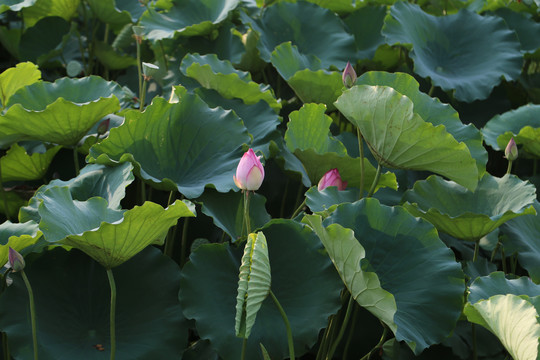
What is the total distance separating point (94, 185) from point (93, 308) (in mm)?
274

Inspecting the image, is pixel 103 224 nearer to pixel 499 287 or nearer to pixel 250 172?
pixel 250 172

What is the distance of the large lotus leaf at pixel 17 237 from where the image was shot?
4.09 feet

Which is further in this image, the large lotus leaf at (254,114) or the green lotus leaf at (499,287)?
the large lotus leaf at (254,114)

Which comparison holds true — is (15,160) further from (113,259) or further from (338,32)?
(338,32)

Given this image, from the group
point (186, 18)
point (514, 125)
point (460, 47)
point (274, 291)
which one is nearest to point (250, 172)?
point (274, 291)

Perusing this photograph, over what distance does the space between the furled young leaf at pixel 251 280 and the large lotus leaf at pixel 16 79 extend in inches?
40.4

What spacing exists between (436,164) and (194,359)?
0.67 metres

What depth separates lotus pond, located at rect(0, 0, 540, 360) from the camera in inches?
49.1

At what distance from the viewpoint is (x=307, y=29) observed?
2.42 meters

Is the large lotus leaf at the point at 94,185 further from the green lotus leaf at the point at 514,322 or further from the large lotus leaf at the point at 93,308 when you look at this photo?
the green lotus leaf at the point at 514,322

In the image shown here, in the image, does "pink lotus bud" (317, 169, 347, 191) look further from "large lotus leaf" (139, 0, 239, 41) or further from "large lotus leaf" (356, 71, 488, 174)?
"large lotus leaf" (139, 0, 239, 41)

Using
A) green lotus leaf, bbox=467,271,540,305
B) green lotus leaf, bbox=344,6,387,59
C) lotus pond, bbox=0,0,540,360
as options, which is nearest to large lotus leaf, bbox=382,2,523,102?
lotus pond, bbox=0,0,540,360

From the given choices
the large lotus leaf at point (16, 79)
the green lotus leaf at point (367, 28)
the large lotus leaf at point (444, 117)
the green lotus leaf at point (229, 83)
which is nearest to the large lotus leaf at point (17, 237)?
the large lotus leaf at point (16, 79)

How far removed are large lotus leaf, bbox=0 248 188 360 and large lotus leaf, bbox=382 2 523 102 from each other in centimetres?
115
